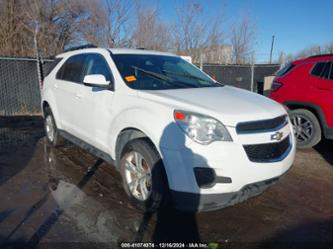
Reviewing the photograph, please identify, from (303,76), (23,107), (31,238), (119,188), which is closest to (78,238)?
(31,238)

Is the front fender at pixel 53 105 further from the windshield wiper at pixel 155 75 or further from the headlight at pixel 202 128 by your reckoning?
the headlight at pixel 202 128

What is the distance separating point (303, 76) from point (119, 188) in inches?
156

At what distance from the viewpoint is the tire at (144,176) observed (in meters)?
2.95

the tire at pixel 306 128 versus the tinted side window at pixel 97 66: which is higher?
the tinted side window at pixel 97 66

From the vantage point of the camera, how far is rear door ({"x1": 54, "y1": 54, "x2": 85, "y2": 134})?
4.48 metres

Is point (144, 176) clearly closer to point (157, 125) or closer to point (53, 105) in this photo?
point (157, 125)

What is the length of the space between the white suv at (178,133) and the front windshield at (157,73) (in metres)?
0.01

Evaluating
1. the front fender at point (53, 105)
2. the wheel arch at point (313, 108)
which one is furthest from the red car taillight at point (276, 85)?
the front fender at point (53, 105)

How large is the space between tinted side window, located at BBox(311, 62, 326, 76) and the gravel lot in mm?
1754

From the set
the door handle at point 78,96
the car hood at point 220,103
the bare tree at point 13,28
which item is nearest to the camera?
the car hood at point 220,103

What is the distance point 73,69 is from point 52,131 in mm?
1479

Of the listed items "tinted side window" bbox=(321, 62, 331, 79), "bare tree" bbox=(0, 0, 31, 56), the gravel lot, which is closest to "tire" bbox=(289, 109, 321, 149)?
"tinted side window" bbox=(321, 62, 331, 79)

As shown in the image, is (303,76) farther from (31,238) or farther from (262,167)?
(31,238)

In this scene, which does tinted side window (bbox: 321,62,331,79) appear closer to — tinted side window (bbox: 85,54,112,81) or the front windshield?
the front windshield
